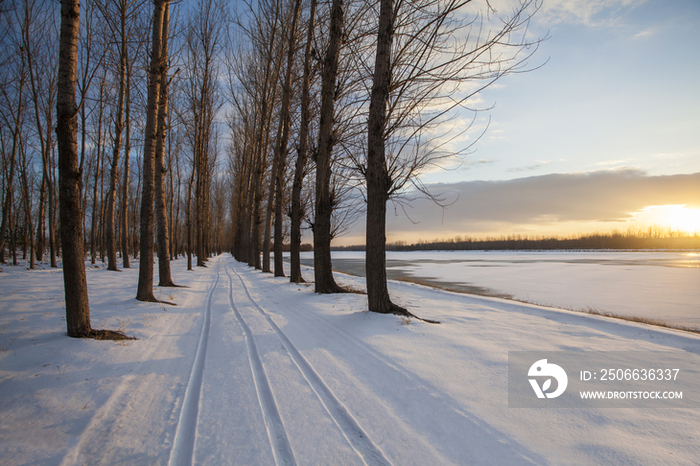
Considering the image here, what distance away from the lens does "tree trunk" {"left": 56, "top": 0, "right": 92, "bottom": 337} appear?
382 cm

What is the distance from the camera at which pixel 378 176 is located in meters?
5.71

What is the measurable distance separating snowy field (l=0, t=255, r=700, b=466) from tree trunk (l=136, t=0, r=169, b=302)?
1828 millimetres

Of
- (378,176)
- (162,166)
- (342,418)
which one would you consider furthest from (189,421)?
(162,166)

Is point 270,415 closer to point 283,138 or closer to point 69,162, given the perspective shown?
point 69,162

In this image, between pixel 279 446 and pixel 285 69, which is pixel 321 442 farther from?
pixel 285 69

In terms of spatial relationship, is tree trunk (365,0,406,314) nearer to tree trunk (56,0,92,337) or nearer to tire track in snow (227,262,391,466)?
tire track in snow (227,262,391,466)

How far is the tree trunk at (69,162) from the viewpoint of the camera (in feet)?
12.5

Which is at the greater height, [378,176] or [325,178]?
[325,178]

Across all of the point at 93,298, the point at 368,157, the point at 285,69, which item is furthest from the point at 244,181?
the point at 368,157

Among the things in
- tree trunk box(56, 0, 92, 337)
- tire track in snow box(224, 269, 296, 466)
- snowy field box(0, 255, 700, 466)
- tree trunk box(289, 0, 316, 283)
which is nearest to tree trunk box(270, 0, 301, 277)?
tree trunk box(289, 0, 316, 283)

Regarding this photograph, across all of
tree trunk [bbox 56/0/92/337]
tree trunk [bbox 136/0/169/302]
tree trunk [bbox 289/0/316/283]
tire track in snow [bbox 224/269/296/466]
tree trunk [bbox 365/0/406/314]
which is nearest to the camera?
tire track in snow [bbox 224/269/296/466]

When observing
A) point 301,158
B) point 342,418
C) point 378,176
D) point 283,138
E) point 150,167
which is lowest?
point 342,418

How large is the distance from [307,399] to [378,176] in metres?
4.02

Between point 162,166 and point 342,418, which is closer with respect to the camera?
point 342,418
